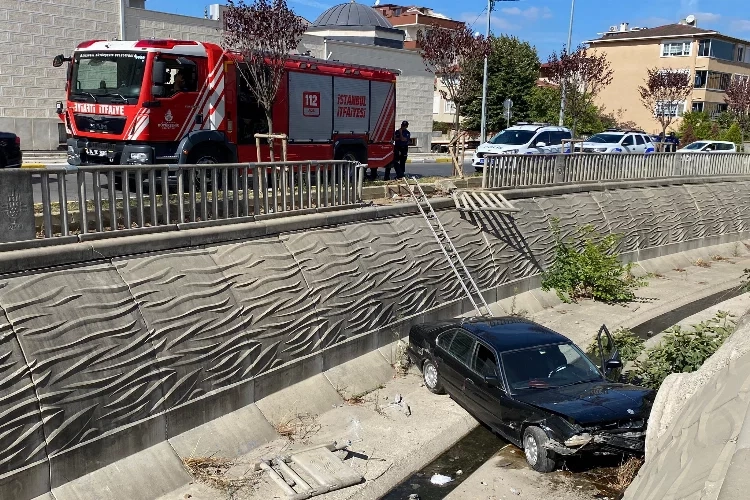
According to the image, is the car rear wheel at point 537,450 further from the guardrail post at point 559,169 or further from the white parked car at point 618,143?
the white parked car at point 618,143

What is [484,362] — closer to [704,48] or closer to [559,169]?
[559,169]

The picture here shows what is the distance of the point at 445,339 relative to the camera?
11.4 meters

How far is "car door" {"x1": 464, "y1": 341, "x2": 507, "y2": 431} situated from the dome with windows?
43042mm

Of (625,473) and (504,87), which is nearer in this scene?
(625,473)

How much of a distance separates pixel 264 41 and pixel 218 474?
1167cm

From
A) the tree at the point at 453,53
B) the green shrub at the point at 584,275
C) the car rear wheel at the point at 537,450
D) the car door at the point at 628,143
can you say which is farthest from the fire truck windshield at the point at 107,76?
the car door at the point at 628,143

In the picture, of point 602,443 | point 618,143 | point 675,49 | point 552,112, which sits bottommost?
point 602,443

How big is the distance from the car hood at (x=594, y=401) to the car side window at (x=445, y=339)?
195cm

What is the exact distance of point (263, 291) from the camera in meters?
10.6

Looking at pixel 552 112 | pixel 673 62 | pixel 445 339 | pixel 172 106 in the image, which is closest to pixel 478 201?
pixel 445 339

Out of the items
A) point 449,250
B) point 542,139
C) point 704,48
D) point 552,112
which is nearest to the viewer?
point 449,250

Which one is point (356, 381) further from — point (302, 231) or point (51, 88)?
point (51, 88)

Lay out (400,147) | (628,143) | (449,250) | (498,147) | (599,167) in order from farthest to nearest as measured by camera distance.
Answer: (628,143), (498,147), (599,167), (400,147), (449,250)

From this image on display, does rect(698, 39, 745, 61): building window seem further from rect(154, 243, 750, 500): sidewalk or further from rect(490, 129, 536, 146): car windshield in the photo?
rect(154, 243, 750, 500): sidewalk
